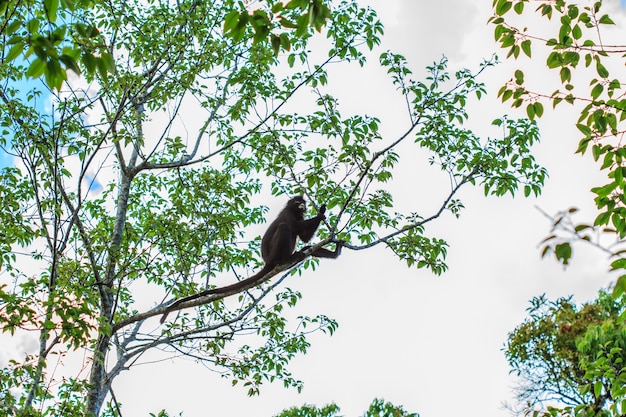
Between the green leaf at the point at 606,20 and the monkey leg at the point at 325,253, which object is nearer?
the green leaf at the point at 606,20

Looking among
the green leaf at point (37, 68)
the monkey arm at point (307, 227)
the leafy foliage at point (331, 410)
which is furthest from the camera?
the leafy foliage at point (331, 410)

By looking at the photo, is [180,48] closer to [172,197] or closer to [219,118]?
[219,118]

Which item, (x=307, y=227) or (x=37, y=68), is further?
(x=307, y=227)

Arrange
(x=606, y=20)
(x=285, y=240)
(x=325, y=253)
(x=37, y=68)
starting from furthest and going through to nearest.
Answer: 1. (x=285, y=240)
2. (x=325, y=253)
3. (x=606, y=20)
4. (x=37, y=68)

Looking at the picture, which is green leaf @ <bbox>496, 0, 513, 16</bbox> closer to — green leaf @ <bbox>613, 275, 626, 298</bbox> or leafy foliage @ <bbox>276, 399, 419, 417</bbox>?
green leaf @ <bbox>613, 275, 626, 298</bbox>

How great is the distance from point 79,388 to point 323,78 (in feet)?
15.6

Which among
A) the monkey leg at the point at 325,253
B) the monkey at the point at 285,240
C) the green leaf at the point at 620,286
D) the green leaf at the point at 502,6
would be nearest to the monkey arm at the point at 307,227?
the monkey at the point at 285,240

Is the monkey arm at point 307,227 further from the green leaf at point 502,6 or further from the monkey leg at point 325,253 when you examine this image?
the green leaf at point 502,6

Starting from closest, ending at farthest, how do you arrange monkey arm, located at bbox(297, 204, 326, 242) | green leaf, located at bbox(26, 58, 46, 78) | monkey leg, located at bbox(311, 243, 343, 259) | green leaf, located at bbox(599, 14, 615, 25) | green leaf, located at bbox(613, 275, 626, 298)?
green leaf, located at bbox(26, 58, 46, 78), green leaf, located at bbox(613, 275, 626, 298), green leaf, located at bbox(599, 14, 615, 25), monkey leg, located at bbox(311, 243, 343, 259), monkey arm, located at bbox(297, 204, 326, 242)

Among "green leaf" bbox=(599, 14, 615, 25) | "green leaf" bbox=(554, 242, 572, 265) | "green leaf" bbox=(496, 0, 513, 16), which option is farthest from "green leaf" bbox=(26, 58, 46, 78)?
"green leaf" bbox=(599, 14, 615, 25)

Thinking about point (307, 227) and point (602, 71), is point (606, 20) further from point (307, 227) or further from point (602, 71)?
point (307, 227)

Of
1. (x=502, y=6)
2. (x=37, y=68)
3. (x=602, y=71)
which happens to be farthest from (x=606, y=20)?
(x=37, y=68)

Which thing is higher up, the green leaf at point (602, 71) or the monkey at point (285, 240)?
the monkey at point (285, 240)

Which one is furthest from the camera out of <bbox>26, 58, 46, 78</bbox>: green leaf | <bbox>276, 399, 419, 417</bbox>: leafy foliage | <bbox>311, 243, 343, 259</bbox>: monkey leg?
<bbox>276, 399, 419, 417</bbox>: leafy foliage
